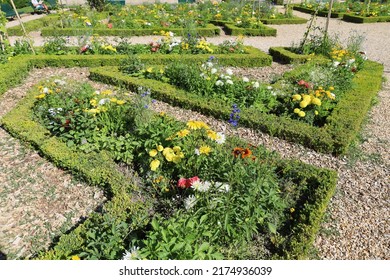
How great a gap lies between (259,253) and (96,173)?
2.33 metres

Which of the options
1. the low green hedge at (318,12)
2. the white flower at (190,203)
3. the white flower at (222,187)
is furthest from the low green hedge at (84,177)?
the low green hedge at (318,12)

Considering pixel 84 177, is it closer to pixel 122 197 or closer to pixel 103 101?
pixel 122 197

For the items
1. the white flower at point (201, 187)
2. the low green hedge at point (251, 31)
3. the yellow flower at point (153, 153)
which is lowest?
the low green hedge at point (251, 31)

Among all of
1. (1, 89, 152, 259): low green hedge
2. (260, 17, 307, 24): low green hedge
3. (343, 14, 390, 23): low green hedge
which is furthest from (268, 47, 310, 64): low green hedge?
(343, 14, 390, 23): low green hedge

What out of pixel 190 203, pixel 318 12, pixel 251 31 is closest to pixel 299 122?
pixel 190 203

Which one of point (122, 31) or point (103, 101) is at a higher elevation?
point (103, 101)

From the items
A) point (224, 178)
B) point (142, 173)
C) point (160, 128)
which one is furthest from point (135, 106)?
point (224, 178)

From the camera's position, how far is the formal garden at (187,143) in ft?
9.68

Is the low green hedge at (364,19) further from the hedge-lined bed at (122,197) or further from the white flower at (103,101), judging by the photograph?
the white flower at (103,101)

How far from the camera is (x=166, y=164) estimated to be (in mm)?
3896

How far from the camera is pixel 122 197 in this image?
3559mm

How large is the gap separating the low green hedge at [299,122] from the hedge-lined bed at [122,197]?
0.82m

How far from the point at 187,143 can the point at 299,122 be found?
89.8 inches

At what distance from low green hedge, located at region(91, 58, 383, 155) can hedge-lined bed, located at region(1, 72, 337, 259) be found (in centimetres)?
82
